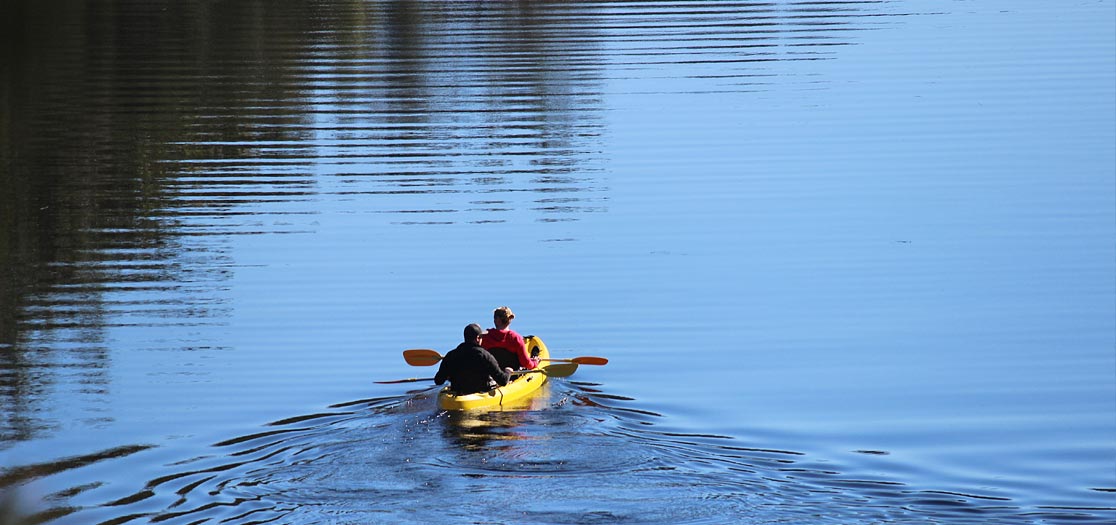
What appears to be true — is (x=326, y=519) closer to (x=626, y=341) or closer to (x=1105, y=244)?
(x=626, y=341)

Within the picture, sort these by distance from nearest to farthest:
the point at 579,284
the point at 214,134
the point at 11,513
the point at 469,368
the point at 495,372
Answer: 1. the point at 11,513
2. the point at 469,368
3. the point at 495,372
4. the point at 579,284
5. the point at 214,134

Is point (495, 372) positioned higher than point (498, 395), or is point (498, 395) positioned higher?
point (495, 372)

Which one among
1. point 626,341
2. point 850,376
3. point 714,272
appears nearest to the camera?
point 850,376

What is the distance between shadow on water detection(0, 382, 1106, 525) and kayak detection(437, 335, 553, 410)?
17.6 inches

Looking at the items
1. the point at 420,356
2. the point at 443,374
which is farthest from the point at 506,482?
the point at 420,356

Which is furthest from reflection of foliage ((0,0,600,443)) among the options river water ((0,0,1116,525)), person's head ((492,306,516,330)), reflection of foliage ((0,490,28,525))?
reflection of foliage ((0,490,28,525))

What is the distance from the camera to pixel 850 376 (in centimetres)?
1593

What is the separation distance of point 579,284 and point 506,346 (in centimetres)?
356

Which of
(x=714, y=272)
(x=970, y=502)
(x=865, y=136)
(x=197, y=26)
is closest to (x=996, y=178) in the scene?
(x=865, y=136)

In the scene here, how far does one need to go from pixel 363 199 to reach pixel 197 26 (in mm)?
26478

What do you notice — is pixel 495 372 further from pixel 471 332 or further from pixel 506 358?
pixel 506 358

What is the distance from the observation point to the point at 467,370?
14.6 m

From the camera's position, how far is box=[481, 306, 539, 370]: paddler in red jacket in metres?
15.6

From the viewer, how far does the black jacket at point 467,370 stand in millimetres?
14555
